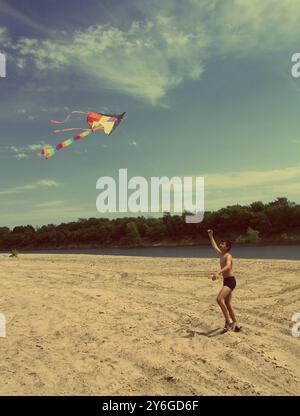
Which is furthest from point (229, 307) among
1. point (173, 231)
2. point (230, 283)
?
point (173, 231)

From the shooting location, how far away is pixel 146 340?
7.67 metres

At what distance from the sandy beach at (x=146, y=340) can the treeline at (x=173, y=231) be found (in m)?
52.0

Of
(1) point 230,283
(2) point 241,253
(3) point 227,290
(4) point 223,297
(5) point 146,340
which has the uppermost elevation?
(1) point 230,283

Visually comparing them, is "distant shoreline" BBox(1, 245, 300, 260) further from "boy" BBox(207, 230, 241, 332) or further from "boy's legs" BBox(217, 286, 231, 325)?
"boy's legs" BBox(217, 286, 231, 325)

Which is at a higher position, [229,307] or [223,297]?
[223,297]

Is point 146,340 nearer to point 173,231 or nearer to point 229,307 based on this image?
point 229,307

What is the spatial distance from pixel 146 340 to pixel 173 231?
222 feet

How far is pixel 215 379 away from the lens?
5.91 meters

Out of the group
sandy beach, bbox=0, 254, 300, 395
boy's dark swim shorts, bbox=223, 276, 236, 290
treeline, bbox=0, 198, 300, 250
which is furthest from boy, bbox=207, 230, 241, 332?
treeline, bbox=0, 198, 300, 250
